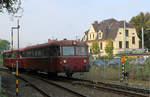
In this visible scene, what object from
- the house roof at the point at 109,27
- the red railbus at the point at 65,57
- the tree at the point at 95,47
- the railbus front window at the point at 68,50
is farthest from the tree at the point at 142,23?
the railbus front window at the point at 68,50

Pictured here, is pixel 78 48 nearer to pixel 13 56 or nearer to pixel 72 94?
pixel 72 94

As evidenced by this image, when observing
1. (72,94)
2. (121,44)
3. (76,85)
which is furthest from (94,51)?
(72,94)

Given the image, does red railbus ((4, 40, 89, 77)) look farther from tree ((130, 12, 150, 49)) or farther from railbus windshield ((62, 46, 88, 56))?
tree ((130, 12, 150, 49))

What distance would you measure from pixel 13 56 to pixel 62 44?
14487mm

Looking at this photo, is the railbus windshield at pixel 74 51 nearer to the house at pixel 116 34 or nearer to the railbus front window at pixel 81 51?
the railbus front window at pixel 81 51

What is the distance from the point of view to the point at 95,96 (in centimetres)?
1057

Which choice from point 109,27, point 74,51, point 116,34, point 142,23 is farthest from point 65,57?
point 142,23

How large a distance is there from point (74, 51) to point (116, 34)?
116 feet

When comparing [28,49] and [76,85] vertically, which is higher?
[28,49]

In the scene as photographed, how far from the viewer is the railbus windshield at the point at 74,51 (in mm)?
16719

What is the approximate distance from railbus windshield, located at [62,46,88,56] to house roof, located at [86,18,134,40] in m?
34.8

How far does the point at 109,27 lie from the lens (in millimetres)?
53750

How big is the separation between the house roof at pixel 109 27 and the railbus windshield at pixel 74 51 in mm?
34793

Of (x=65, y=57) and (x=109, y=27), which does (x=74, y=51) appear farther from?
(x=109, y=27)
